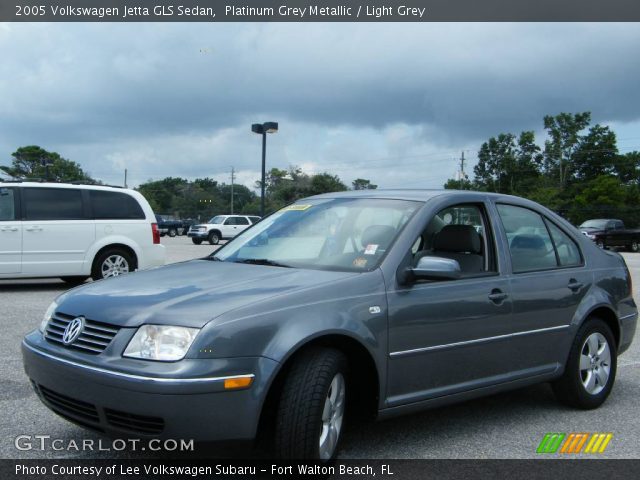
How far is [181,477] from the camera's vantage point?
3559mm

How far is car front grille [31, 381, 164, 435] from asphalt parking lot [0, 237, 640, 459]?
1.12 ft

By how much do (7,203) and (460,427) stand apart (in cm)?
930

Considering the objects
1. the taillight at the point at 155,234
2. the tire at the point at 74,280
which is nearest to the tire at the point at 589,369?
the taillight at the point at 155,234

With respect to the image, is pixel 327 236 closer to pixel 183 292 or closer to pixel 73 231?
pixel 183 292

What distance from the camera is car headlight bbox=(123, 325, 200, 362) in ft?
10.5

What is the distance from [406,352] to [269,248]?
1179mm

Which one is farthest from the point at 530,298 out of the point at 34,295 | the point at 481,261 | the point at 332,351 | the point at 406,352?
the point at 34,295

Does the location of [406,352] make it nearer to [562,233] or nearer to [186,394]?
[186,394]

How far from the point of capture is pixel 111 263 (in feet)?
39.8

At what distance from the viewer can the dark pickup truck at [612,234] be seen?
35.0 m

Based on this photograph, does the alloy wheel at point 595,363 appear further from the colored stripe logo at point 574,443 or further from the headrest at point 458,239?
the headrest at point 458,239

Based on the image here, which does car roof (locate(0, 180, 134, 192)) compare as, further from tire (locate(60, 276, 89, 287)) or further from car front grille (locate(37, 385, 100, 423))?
car front grille (locate(37, 385, 100, 423))

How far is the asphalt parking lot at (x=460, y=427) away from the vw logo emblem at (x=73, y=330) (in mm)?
727

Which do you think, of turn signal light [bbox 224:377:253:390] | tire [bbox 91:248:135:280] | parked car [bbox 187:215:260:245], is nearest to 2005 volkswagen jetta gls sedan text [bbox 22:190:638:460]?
turn signal light [bbox 224:377:253:390]
